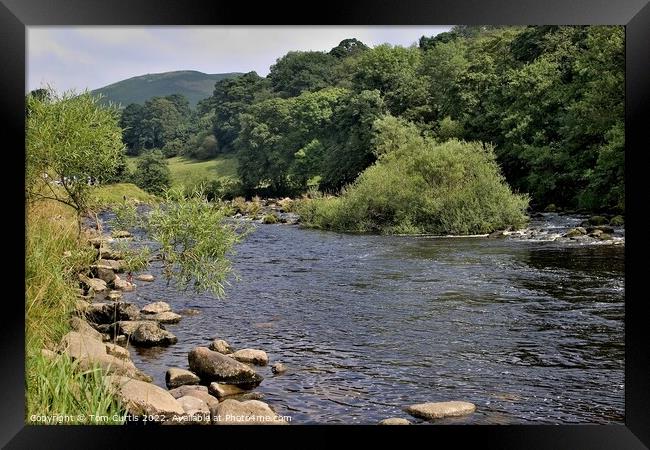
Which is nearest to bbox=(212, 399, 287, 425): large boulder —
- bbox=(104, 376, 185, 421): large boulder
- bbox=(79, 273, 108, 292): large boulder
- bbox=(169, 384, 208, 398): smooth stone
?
bbox=(104, 376, 185, 421): large boulder

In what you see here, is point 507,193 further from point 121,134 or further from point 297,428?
point 297,428

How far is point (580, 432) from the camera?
166 inches

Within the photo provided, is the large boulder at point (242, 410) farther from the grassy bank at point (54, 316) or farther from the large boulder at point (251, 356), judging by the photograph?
the large boulder at point (251, 356)

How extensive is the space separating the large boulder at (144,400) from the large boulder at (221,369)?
3.94 feet

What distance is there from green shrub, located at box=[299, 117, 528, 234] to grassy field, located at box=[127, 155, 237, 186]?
19.9ft

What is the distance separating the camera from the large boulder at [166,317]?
8662mm

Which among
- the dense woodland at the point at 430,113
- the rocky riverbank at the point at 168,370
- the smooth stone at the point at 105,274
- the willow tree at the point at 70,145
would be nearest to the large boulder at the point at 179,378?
the rocky riverbank at the point at 168,370

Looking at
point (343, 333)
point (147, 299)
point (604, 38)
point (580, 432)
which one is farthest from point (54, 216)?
point (604, 38)

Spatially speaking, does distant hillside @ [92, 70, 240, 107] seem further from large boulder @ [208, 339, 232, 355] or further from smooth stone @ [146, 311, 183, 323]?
large boulder @ [208, 339, 232, 355]

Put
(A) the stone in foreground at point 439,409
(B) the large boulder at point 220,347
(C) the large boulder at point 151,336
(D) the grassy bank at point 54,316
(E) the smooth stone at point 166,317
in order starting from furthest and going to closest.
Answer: (E) the smooth stone at point 166,317 < (C) the large boulder at point 151,336 < (B) the large boulder at point 220,347 < (A) the stone in foreground at point 439,409 < (D) the grassy bank at point 54,316

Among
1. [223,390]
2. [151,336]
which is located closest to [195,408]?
[223,390]

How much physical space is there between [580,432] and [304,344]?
451cm

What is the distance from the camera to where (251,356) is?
7.32 m

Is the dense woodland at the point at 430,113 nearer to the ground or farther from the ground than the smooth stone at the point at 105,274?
farther from the ground
